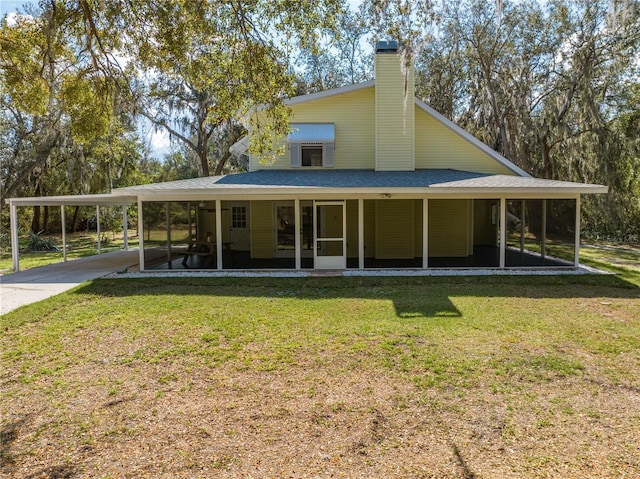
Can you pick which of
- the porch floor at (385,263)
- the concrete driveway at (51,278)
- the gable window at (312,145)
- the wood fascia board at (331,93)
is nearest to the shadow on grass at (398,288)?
the concrete driveway at (51,278)

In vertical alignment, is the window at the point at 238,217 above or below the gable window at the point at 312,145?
below

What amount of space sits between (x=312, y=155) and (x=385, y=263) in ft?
14.6

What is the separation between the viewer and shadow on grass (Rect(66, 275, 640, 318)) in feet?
28.7

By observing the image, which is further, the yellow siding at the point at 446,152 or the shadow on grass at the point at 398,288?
the yellow siding at the point at 446,152

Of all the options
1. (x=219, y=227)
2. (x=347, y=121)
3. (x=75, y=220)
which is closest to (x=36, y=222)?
(x=75, y=220)

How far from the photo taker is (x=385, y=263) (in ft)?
42.8

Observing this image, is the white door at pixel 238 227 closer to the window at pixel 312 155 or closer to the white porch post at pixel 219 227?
the window at pixel 312 155

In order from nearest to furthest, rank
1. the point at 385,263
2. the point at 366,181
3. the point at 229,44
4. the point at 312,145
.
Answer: the point at 229,44 < the point at 366,181 < the point at 385,263 < the point at 312,145

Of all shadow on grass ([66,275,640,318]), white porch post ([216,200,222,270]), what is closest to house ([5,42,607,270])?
→ white porch post ([216,200,222,270])

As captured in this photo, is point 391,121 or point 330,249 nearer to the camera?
point 330,249

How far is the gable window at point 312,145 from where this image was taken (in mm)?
14242

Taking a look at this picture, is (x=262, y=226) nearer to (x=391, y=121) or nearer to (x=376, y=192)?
(x=376, y=192)

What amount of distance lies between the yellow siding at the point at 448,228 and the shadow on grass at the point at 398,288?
398 cm

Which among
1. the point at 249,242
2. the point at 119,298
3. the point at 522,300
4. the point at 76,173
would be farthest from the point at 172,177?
the point at 522,300
